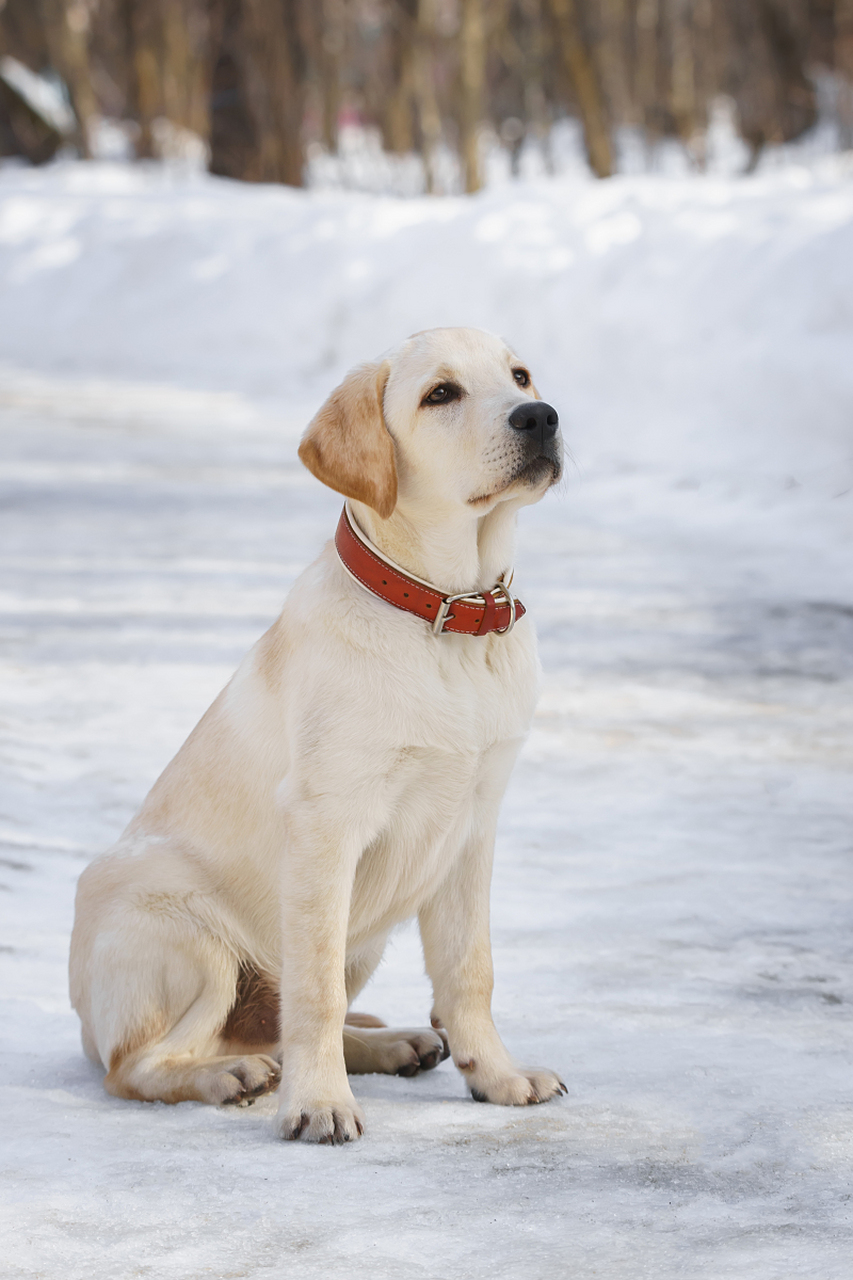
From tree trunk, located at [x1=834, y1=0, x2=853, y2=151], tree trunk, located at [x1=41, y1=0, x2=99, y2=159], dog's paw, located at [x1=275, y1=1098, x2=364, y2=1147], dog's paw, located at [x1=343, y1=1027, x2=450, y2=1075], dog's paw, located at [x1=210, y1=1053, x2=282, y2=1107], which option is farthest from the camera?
tree trunk, located at [x1=41, y1=0, x2=99, y2=159]

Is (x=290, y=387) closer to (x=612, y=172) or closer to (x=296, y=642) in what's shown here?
(x=612, y=172)

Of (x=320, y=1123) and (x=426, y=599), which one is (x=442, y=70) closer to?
(x=426, y=599)

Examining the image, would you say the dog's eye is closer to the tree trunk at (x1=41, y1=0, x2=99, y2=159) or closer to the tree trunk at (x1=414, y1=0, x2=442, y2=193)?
the tree trunk at (x1=414, y1=0, x2=442, y2=193)

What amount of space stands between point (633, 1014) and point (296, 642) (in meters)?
1.04

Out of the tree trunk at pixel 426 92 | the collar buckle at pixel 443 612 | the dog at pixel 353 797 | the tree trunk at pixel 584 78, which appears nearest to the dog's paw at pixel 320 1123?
the dog at pixel 353 797

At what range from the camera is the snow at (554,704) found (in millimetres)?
2053

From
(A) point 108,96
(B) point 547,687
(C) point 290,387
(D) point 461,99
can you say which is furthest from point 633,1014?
(A) point 108,96

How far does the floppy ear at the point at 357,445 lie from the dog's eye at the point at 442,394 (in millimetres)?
86

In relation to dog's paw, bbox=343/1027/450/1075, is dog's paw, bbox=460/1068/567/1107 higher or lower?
higher

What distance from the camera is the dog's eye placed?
251cm

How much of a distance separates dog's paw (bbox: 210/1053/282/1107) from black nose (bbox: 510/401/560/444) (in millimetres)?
1148

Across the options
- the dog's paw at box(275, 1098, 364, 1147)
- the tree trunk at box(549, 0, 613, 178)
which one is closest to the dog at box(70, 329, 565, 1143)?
the dog's paw at box(275, 1098, 364, 1147)


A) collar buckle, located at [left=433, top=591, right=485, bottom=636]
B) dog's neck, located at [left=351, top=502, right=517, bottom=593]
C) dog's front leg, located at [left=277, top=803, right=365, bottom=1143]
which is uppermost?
dog's neck, located at [left=351, top=502, right=517, bottom=593]

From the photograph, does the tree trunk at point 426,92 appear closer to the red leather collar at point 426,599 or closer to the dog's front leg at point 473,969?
the red leather collar at point 426,599
